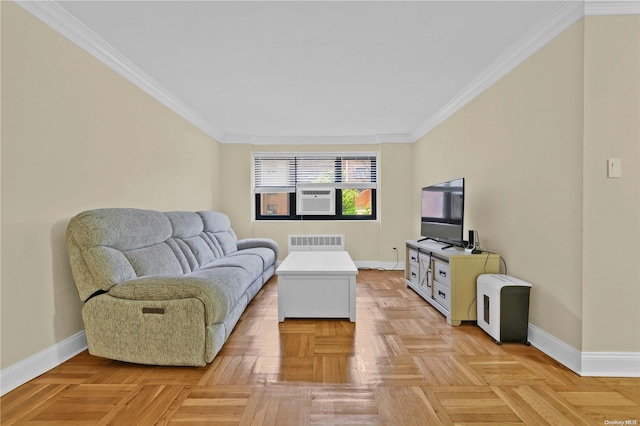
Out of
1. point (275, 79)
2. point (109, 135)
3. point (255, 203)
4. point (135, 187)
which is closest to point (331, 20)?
point (275, 79)

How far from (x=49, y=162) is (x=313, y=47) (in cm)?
211

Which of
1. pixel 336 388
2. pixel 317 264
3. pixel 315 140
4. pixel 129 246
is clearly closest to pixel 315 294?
pixel 317 264

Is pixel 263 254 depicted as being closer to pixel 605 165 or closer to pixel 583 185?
pixel 583 185

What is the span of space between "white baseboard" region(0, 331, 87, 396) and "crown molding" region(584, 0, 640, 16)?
13.6 ft

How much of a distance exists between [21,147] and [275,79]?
6.85ft

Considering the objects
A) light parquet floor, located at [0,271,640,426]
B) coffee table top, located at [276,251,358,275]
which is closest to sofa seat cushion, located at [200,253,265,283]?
coffee table top, located at [276,251,358,275]

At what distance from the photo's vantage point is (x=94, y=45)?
247 cm

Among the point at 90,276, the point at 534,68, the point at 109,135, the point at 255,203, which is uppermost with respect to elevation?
the point at 534,68

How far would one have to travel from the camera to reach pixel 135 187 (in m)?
3.13

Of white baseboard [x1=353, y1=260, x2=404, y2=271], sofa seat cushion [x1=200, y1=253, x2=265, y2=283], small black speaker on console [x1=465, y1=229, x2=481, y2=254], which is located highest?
small black speaker on console [x1=465, y1=229, x2=481, y2=254]

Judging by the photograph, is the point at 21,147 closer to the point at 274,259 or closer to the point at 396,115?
the point at 274,259

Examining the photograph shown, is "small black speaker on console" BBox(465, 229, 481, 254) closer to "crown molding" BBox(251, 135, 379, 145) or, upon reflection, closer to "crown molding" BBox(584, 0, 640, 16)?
"crown molding" BBox(584, 0, 640, 16)

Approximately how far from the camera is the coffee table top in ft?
9.75

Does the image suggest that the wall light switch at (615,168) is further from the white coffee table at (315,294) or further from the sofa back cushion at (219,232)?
the sofa back cushion at (219,232)
